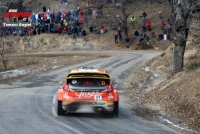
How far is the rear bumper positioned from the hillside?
8.13 feet

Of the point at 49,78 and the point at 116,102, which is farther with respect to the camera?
the point at 49,78

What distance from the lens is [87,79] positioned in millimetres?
14188

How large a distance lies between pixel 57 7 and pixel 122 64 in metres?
32.4

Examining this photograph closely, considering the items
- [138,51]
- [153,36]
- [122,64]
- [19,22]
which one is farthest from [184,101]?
[19,22]

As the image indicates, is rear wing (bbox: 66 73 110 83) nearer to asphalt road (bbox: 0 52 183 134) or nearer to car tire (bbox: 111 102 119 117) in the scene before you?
car tire (bbox: 111 102 119 117)

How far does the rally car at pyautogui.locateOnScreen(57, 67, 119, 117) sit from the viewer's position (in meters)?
13.8

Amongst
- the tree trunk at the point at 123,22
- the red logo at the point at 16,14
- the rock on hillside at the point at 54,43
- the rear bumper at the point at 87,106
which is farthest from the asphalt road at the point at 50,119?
the red logo at the point at 16,14

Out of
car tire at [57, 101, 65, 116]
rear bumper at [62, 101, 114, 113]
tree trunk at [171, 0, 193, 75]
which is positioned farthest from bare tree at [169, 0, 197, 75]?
car tire at [57, 101, 65, 116]

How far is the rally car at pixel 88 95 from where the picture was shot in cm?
1375

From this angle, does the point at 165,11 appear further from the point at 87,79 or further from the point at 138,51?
the point at 87,79

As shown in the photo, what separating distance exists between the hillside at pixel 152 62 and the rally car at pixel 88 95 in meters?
2.42

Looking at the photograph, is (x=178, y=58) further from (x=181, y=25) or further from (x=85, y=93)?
(x=85, y=93)

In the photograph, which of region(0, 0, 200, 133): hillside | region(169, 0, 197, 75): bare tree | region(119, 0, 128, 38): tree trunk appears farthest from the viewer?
region(119, 0, 128, 38): tree trunk

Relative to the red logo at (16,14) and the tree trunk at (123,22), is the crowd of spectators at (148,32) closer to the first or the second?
the tree trunk at (123,22)
